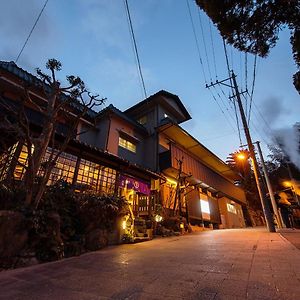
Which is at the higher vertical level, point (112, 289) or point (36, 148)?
point (36, 148)

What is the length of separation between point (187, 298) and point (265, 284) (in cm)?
144

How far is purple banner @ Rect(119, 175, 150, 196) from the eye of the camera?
15.2 metres

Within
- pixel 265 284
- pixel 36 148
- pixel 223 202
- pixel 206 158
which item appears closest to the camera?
pixel 265 284

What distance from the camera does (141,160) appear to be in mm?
21203

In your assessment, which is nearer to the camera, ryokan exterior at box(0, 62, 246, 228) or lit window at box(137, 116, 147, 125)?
ryokan exterior at box(0, 62, 246, 228)

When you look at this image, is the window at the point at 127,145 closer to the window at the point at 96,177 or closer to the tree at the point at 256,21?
the window at the point at 96,177

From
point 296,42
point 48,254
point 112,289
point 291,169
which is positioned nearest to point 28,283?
point 112,289

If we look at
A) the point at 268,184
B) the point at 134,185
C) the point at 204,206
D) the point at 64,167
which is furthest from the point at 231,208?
the point at 64,167

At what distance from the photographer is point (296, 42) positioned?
6.50 meters

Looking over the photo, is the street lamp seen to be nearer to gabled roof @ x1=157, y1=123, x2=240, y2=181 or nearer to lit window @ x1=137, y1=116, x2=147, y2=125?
gabled roof @ x1=157, y1=123, x2=240, y2=181

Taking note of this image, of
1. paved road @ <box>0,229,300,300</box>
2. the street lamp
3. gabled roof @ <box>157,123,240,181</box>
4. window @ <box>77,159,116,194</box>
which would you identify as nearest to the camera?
paved road @ <box>0,229,300,300</box>

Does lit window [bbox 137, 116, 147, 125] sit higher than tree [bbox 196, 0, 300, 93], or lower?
higher

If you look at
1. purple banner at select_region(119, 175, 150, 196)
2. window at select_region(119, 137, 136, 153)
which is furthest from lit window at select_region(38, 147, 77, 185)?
window at select_region(119, 137, 136, 153)

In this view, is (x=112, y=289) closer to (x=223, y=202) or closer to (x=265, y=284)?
(x=265, y=284)
